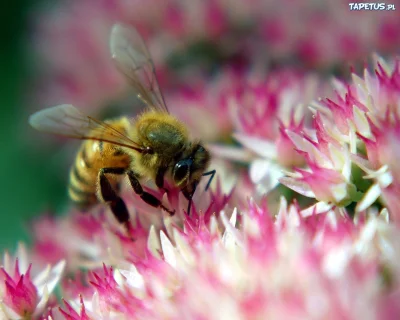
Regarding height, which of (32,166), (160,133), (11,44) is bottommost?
(32,166)

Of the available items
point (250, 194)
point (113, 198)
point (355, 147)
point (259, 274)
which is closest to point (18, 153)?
point (113, 198)

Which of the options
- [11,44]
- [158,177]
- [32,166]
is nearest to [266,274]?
[158,177]

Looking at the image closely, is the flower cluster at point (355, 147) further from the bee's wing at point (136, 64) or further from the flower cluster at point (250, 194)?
the bee's wing at point (136, 64)

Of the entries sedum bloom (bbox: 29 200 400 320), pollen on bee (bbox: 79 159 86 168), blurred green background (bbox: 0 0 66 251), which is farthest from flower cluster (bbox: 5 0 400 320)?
blurred green background (bbox: 0 0 66 251)

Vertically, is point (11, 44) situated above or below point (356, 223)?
above

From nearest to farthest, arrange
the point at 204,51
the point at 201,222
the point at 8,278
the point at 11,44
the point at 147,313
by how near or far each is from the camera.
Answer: the point at 147,313 → the point at 201,222 → the point at 8,278 → the point at 204,51 → the point at 11,44

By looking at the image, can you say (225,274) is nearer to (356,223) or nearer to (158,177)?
(356,223)
